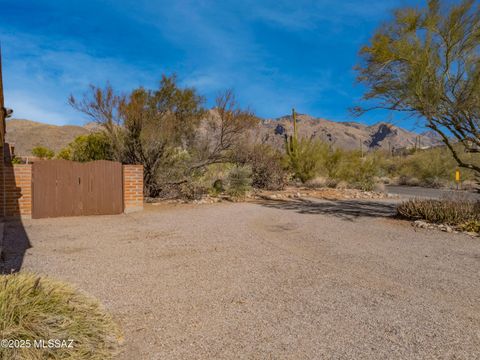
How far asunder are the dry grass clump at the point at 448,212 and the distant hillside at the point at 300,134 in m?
2.89

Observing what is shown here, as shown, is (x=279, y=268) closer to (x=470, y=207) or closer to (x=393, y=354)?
(x=393, y=354)

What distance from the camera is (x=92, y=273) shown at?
4.81 meters

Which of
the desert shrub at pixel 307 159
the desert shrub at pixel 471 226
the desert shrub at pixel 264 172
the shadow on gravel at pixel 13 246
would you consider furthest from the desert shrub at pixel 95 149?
the desert shrub at pixel 471 226

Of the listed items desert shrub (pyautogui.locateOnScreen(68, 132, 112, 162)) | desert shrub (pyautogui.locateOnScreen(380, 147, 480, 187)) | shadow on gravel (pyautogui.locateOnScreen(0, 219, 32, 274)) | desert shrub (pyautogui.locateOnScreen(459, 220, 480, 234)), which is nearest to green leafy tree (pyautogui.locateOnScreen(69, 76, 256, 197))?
desert shrub (pyautogui.locateOnScreen(68, 132, 112, 162))

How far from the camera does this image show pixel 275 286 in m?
4.33

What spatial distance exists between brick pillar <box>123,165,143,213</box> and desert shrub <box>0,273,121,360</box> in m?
8.19

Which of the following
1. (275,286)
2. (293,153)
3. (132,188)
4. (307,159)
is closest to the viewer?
(275,286)

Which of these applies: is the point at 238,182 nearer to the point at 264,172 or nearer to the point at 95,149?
the point at 264,172

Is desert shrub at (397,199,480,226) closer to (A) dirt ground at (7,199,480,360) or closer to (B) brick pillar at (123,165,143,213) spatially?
(A) dirt ground at (7,199,480,360)

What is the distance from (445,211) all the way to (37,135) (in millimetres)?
54071

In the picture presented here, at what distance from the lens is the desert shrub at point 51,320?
2.39 m

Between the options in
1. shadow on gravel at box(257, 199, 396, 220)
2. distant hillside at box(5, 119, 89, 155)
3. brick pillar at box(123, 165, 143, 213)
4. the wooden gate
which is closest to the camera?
the wooden gate

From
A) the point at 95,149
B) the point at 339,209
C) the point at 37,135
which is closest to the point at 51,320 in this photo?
the point at 339,209

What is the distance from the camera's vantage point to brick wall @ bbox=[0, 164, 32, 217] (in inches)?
377
